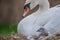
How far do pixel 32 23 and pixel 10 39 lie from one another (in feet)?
6.84

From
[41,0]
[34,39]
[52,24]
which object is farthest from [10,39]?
[41,0]

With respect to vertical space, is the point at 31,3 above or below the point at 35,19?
above

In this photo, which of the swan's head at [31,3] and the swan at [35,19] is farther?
the swan's head at [31,3]

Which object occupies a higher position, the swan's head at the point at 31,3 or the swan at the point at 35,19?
the swan's head at the point at 31,3

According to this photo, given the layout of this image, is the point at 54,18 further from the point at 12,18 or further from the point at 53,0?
the point at 12,18

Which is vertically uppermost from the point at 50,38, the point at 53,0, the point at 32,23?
the point at 53,0

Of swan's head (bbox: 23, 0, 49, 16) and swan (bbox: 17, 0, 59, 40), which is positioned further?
swan's head (bbox: 23, 0, 49, 16)

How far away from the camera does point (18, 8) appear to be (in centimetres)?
862

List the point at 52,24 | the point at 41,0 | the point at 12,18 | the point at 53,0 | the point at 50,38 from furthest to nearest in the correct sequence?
the point at 12,18, the point at 53,0, the point at 41,0, the point at 52,24, the point at 50,38

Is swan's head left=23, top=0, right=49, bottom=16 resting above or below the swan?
above

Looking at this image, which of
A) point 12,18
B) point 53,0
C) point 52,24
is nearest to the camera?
point 52,24

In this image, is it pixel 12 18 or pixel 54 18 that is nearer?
pixel 54 18

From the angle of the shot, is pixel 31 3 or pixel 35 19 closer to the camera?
pixel 35 19

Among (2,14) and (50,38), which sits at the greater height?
(2,14)
